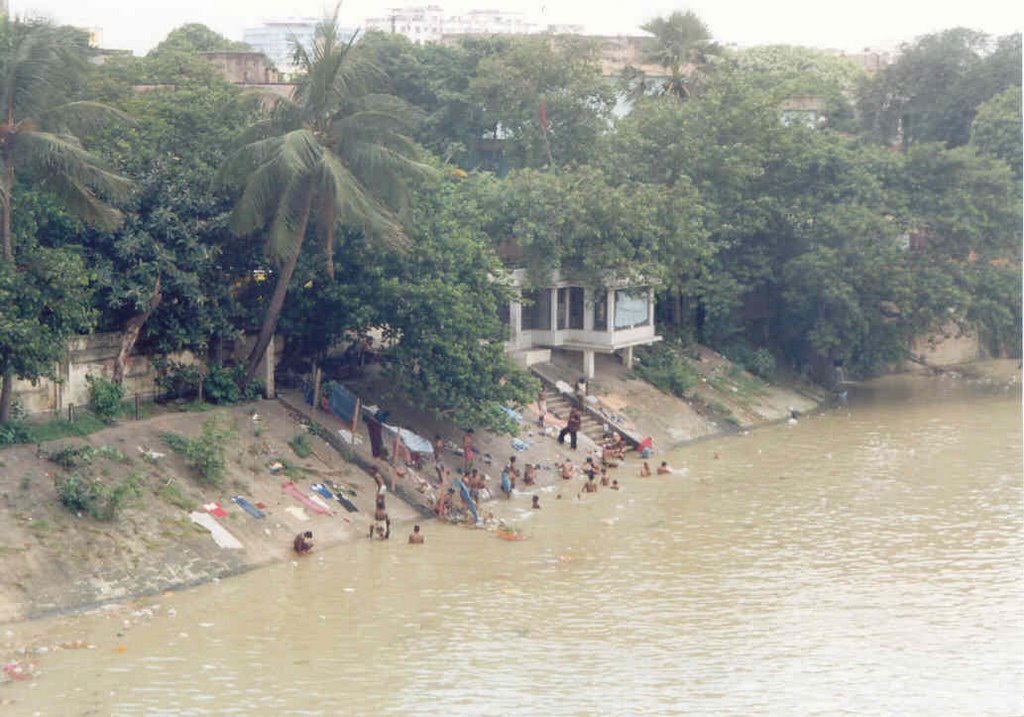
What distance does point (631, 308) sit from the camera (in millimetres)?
36438

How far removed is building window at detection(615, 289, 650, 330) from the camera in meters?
35.0

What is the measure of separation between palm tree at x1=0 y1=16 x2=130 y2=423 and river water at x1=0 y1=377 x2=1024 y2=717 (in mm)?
6562

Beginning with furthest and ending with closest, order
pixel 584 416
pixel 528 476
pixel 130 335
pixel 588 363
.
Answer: pixel 588 363, pixel 584 416, pixel 528 476, pixel 130 335

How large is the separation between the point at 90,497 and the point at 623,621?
8325 millimetres

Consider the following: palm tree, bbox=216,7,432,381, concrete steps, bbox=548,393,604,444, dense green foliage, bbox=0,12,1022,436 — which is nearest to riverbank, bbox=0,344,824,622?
concrete steps, bbox=548,393,604,444

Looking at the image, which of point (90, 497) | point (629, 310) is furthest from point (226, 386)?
point (629, 310)

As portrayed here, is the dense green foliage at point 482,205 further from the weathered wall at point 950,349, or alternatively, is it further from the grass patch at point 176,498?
the grass patch at point 176,498

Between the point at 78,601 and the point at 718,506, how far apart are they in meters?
13.2

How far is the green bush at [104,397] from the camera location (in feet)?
77.9

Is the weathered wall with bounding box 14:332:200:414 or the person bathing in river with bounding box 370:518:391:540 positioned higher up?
the weathered wall with bounding box 14:332:200:414

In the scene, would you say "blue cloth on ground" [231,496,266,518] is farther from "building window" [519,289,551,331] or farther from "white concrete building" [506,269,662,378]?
"building window" [519,289,551,331]

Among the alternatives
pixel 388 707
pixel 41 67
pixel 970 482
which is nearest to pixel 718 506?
pixel 970 482

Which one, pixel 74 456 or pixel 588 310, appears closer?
pixel 74 456

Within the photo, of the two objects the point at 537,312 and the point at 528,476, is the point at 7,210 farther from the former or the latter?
the point at 537,312
